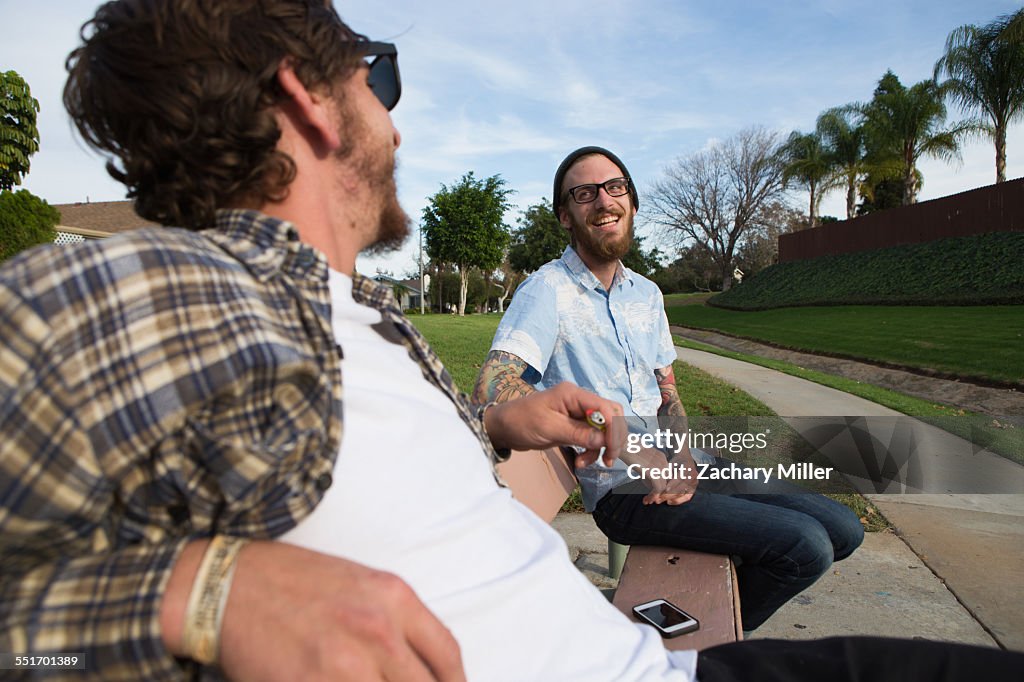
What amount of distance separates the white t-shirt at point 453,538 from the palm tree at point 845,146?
39748mm

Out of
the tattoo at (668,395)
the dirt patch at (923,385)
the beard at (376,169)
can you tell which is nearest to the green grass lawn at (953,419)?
the dirt patch at (923,385)

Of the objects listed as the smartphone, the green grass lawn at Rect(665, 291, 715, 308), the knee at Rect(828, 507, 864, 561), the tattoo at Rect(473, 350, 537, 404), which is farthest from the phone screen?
the green grass lawn at Rect(665, 291, 715, 308)

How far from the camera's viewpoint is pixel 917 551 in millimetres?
3936

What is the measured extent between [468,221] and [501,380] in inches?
1545

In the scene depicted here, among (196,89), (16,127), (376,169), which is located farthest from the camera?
(16,127)

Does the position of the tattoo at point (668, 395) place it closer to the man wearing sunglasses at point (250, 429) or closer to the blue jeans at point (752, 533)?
the blue jeans at point (752, 533)

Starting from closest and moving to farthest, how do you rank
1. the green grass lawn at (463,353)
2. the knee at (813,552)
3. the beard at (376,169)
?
the beard at (376,169), the knee at (813,552), the green grass lawn at (463,353)

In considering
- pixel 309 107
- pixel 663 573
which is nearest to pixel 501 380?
pixel 663 573

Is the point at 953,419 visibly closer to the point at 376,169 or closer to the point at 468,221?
the point at 376,169

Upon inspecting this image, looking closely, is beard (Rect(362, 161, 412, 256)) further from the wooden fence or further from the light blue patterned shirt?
the wooden fence

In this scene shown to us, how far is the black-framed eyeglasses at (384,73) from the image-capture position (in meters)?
1.43

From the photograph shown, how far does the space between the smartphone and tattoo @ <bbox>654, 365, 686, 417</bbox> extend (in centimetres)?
115

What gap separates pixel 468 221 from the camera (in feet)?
134

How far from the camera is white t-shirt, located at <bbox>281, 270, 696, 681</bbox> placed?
987 millimetres
